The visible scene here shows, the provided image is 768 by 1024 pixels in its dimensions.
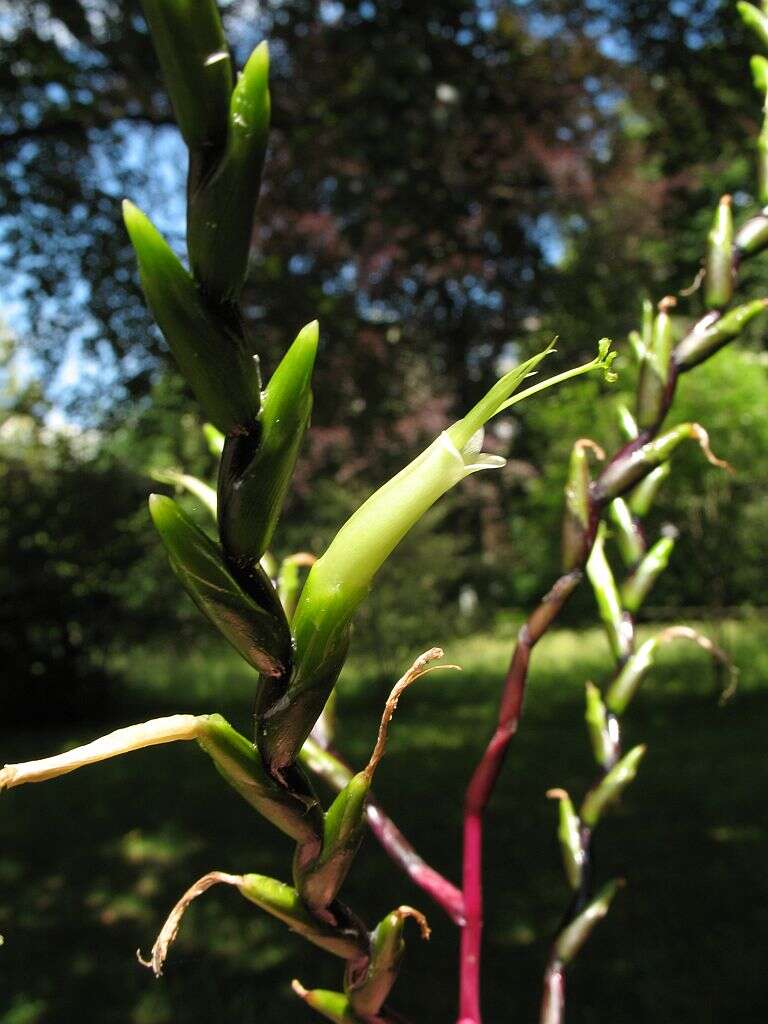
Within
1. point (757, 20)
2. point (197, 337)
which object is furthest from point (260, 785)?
point (757, 20)

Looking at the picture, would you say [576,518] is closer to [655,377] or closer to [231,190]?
[655,377]

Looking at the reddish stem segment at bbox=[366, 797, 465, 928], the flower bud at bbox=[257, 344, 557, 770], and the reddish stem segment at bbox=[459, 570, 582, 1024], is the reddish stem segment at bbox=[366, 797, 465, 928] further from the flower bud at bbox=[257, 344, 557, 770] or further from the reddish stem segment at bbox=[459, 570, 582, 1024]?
the flower bud at bbox=[257, 344, 557, 770]

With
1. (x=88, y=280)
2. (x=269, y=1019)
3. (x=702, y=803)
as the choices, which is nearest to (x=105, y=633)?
(x=88, y=280)

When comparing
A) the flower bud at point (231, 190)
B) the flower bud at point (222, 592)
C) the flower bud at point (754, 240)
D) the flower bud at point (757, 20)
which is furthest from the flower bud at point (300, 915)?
the flower bud at point (757, 20)

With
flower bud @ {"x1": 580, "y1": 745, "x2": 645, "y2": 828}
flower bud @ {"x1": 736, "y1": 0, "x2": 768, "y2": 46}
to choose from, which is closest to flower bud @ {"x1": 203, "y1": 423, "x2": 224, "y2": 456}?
flower bud @ {"x1": 580, "y1": 745, "x2": 645, "y2": 828}

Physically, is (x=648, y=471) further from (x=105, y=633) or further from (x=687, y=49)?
(x=105, y=633)

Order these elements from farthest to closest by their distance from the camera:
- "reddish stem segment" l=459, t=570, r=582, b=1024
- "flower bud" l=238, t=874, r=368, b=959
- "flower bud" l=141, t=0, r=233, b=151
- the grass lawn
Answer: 1. the grass lawn
2. "reddish stem segment" l=459, t=570, r=582, b=1024
3. "flower bud" l=238, t=874, r=368, b=959
4. "flower bud" l=141, t=0, r=233, b=151
